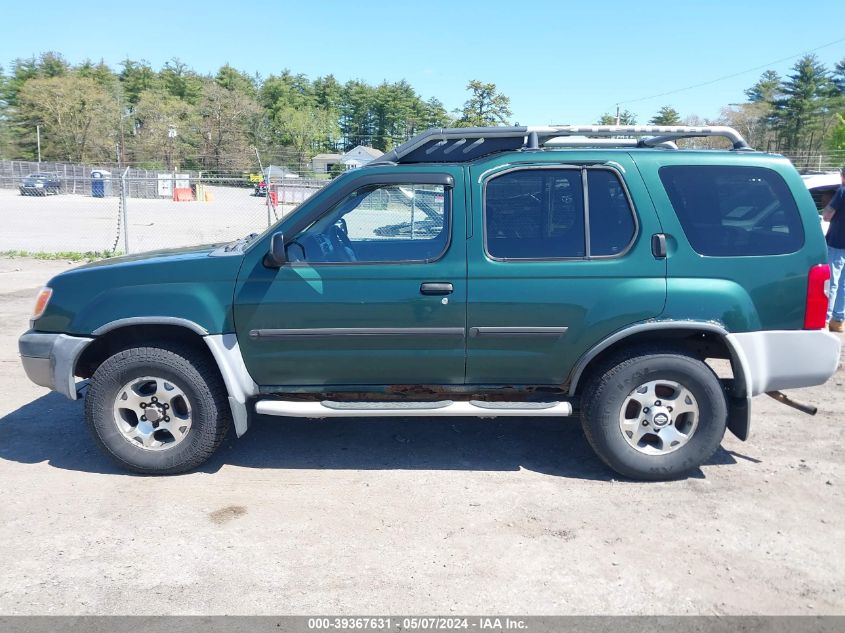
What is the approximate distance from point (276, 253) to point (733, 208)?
2766 mm

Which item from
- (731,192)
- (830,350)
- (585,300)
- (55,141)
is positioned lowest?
(830,350)

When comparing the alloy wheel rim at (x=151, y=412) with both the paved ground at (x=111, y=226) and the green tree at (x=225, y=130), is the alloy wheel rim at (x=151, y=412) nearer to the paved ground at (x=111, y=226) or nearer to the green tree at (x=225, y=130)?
the paved ground at (x=111, y=226)

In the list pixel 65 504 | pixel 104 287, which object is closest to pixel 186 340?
pixel 104 287

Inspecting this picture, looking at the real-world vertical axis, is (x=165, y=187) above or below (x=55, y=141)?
below

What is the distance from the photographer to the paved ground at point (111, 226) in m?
17.4

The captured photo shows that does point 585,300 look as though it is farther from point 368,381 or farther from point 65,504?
point 65,504

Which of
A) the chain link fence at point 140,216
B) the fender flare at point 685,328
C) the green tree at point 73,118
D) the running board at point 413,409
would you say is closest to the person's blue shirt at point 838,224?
the fender flare at point 685,328

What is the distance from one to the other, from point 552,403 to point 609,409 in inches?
13.4

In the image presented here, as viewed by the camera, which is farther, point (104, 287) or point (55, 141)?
point (55, 141)

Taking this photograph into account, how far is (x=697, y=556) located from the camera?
346 cm

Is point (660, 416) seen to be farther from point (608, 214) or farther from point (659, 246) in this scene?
point (608, 214)

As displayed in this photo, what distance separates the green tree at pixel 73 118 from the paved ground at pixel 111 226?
3835cm

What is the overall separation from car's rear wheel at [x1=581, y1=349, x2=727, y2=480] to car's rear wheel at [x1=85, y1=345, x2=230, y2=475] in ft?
7.64

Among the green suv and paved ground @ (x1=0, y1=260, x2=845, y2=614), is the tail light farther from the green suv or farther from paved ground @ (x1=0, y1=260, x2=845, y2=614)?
paved ground @ (x1=0, y1=260, x2=845, y2=614)
